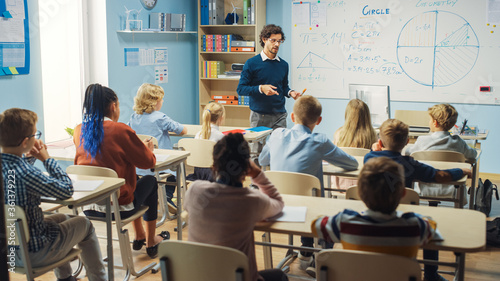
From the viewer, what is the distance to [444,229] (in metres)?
2.15

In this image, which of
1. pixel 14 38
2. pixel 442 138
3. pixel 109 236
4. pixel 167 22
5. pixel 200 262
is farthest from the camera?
pixel 167 22

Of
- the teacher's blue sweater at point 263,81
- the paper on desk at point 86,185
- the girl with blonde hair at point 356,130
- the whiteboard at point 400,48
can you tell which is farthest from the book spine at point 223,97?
the paper on desk at point 86,185

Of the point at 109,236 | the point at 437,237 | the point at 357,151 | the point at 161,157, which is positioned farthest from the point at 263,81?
the point at 437,237

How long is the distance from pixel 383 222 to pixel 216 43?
5.38 m

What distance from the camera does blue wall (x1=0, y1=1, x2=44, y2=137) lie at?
436 centimetres

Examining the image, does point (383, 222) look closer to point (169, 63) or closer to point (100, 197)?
point (100, 197)

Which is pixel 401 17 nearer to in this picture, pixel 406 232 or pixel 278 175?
pixel 278 175

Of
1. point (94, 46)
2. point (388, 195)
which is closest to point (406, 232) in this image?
point (388, 195)

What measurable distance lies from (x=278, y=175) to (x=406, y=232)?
1.15 m

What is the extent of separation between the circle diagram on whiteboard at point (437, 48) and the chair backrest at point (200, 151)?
10.5ft

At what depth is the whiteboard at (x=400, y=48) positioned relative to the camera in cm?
599

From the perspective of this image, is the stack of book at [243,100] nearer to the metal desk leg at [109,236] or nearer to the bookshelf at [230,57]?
the bookshelf at [230,57]

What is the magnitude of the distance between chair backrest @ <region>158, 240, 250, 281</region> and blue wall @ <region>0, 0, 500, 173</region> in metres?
2.92

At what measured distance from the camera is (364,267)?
1.89 meters
